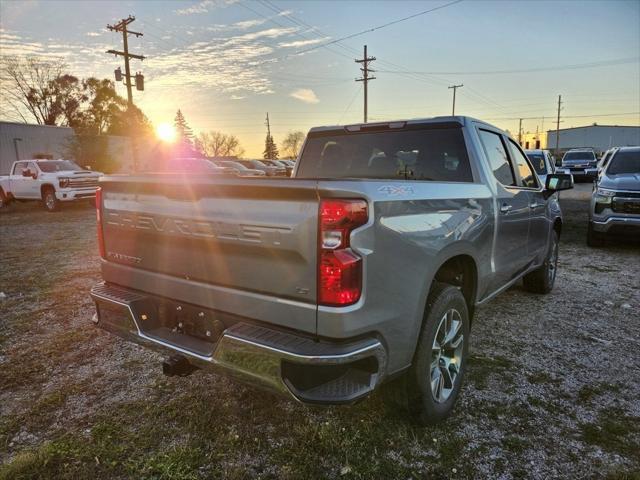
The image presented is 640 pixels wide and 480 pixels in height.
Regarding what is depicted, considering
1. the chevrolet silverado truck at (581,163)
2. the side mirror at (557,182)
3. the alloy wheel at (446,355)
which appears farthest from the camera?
the chevrolet silverado truck at (581,163)

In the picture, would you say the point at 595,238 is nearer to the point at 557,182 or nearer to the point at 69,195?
the point at 557,182

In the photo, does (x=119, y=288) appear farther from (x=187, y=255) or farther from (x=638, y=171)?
(x=638, y=171)

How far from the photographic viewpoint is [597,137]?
3595 inches

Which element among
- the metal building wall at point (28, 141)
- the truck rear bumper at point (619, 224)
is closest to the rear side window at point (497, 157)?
the truck rear bumper at point (619, 224)

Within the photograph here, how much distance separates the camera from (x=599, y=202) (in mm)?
7832

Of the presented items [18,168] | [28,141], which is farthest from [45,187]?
[28,141]

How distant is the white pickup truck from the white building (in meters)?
93.4

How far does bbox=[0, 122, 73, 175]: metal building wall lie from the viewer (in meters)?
25.3

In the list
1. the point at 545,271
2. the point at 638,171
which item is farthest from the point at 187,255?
the point at 638,171

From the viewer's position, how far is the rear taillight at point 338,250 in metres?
1.95

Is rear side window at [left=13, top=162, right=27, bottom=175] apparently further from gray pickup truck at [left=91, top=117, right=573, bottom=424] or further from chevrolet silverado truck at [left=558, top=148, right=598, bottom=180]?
chevrolet silverado truck at [left=558, top=148, right=598, bottom=180]

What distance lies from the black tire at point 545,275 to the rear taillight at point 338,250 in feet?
13.0

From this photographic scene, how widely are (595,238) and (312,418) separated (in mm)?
7620

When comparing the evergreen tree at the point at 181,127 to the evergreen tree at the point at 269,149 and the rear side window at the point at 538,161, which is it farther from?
the rear side window at the point at 538,161
